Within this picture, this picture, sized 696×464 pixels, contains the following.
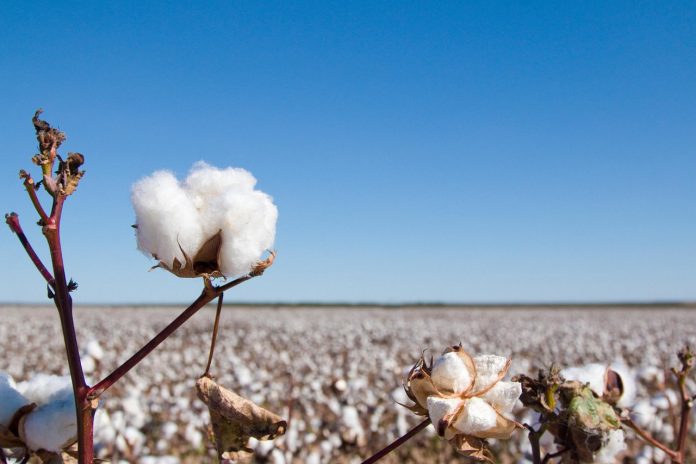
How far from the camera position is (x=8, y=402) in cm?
106

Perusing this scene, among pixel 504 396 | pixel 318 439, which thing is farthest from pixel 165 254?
pixel 318 439

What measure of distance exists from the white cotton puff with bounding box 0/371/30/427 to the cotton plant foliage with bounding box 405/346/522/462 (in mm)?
652

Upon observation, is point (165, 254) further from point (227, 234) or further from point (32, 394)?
point (32, 394)

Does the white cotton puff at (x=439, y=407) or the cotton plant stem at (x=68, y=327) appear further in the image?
the white cotton puff at (x=439, y=407)

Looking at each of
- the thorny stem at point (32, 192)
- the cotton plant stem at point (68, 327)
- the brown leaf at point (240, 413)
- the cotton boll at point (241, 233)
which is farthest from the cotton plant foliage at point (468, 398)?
the thorny stem at point (32, 192)

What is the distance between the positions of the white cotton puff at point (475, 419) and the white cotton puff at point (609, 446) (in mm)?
422

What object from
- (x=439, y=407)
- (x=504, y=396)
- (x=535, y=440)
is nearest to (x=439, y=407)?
(x=439, y=407)

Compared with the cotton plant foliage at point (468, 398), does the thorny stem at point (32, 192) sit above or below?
above

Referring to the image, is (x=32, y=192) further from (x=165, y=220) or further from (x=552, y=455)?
(x=552, y=455)

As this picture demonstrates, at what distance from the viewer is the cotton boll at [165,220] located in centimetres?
79

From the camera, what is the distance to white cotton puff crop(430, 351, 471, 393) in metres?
Result: 0.95

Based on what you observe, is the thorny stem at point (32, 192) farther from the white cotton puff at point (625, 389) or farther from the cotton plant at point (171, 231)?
the white cotton puff at point (625, 389)

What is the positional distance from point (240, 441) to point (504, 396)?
17.0 inches

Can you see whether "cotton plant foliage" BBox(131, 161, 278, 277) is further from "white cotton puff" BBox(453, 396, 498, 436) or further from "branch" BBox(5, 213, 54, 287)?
"white cotton puff" BBox(453, 396, 498, 436)
